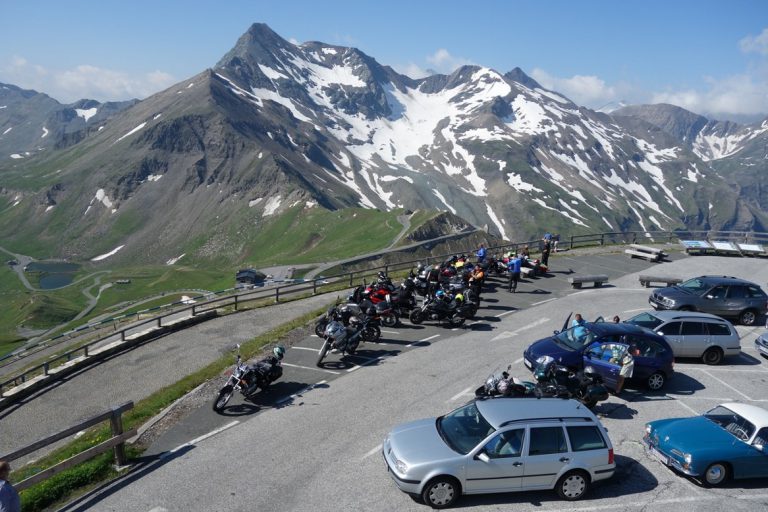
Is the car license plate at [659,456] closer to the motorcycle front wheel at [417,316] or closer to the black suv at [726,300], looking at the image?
the motorcycle front wheel at [417,316]

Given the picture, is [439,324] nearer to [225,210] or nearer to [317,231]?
[317,231]

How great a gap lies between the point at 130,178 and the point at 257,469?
7596 inches

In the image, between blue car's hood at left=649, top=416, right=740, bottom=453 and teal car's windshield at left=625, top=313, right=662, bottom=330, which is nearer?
blue car's hood at left=649, top=416, right=740, bottom=453

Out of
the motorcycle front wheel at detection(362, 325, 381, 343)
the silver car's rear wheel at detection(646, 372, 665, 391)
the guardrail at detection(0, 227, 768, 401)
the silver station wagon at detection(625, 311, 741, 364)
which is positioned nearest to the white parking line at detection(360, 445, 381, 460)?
the motorcycle front wheel at detection(362, 325, 381, 343)

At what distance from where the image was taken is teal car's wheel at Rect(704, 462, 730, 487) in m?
12.0

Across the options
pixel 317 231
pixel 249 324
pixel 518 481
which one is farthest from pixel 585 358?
pixel 317 231

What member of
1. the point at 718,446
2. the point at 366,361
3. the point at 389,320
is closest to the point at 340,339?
the point at 366,361

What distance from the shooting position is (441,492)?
35.4 feet

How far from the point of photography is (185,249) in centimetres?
15138

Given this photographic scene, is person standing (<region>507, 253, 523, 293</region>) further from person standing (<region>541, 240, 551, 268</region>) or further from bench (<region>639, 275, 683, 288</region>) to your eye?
bench (<region>639, 275, 683, 288</region>)

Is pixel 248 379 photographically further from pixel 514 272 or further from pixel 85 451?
pixel 514 272

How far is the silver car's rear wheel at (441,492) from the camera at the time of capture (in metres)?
10.7

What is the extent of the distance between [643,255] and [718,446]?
1228 inches

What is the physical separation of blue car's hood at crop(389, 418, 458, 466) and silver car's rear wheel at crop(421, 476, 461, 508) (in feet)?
1.55
